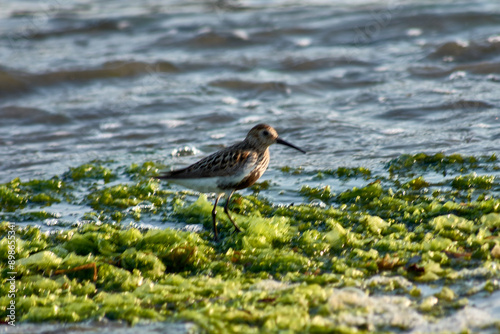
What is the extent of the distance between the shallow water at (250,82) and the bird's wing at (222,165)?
80 centimetres

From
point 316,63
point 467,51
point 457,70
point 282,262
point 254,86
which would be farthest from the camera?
point 316,63

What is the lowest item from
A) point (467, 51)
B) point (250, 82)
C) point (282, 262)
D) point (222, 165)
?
point (282, 262)

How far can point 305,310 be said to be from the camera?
3359 millimetres

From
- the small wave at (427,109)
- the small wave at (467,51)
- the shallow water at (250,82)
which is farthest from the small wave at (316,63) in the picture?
the small wave at (427,109)

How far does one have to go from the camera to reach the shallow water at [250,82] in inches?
294

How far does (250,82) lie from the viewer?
10469 mm

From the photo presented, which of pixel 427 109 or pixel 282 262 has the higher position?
pixel 282 262

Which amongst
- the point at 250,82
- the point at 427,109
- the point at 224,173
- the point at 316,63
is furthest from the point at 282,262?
the point at 316,63

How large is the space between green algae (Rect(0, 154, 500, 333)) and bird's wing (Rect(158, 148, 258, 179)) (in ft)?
1.37

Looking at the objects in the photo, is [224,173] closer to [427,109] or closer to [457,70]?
[427,109]

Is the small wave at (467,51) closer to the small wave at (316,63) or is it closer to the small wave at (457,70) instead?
the small wave at (457,70)

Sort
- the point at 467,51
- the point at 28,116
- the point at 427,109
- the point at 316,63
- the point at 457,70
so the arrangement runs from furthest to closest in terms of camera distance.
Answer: the point at 316,63, the point at 467,51, the point at 457,70, the point at 28,116, the point at 427,109

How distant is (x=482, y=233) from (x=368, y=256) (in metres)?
0.79

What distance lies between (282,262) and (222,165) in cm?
116
